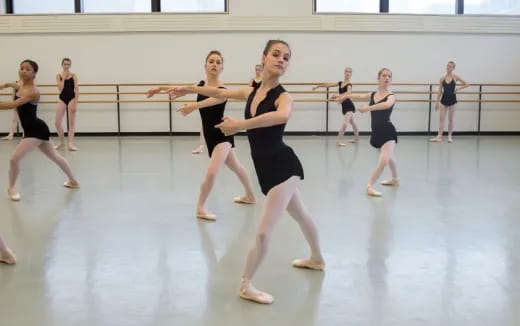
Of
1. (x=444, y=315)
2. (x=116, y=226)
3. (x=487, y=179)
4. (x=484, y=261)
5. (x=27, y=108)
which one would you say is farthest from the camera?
(x=487, y=179)

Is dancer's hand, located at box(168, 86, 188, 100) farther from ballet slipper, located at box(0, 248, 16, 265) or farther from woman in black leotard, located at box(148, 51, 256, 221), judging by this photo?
ballet slipper, located at box(0, 248, 16, 265)

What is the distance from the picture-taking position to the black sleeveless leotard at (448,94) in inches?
429

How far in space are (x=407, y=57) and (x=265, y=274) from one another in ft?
31.8

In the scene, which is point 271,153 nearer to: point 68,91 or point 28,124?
point 28,124

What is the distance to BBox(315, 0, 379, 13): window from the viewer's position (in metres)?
11.7

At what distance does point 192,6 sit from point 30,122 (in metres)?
7.38

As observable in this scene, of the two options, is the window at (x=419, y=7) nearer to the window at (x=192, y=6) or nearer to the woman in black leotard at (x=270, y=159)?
the window at (x=192, y=6)

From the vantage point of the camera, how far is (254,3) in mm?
11406

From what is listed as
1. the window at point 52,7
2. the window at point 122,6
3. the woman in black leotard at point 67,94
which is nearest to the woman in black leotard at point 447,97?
the window at point 122,6

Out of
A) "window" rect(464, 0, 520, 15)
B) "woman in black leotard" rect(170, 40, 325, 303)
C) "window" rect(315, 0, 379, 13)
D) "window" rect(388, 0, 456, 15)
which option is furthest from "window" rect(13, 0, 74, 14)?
"woman in black leotard" rect(170, 40, 325, 303)

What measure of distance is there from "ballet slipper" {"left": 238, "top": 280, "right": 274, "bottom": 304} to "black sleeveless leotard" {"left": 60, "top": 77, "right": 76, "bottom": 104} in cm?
747

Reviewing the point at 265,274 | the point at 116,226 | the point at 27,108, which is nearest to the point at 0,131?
the point at 27,108

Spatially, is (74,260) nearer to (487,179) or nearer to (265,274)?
(265,274)

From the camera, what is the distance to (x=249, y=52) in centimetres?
1160
